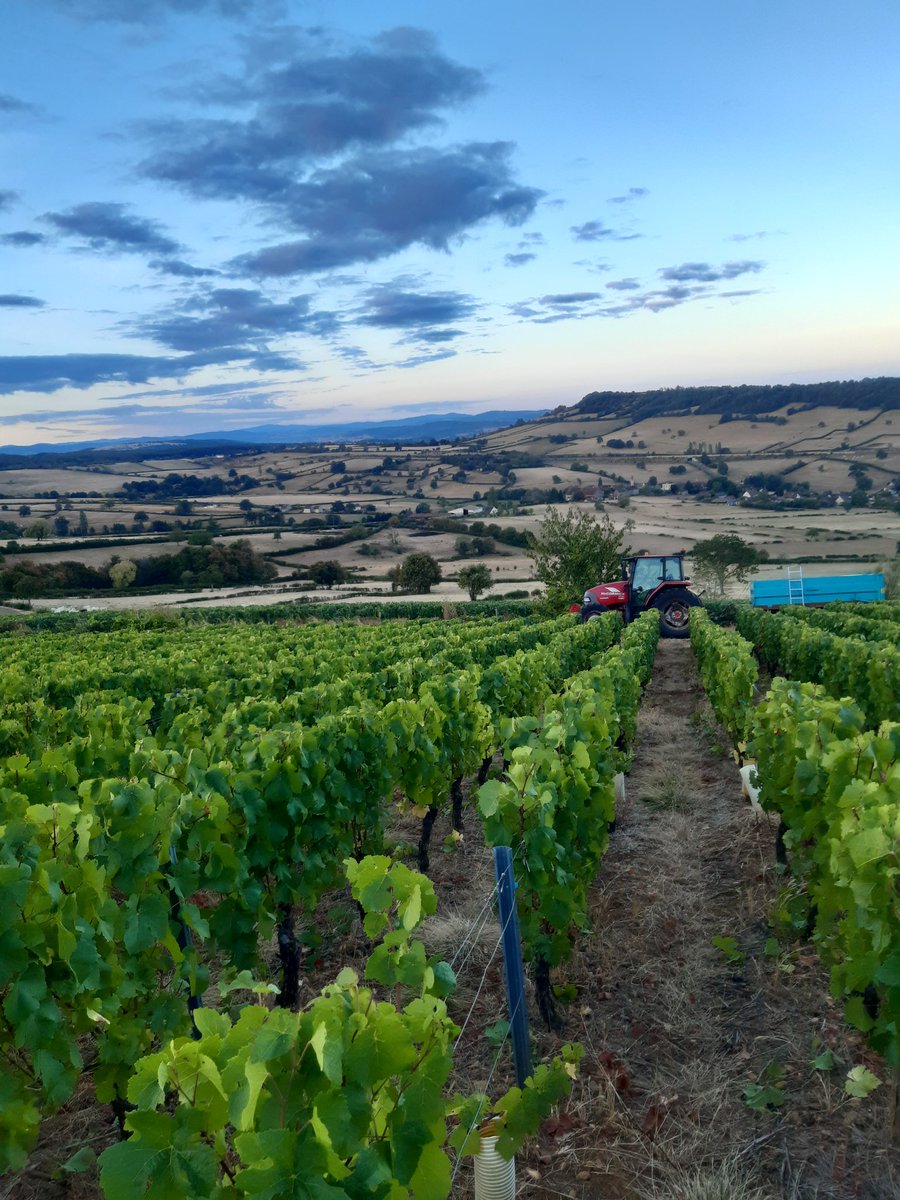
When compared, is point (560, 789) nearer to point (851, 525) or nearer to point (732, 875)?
point (732, 875)

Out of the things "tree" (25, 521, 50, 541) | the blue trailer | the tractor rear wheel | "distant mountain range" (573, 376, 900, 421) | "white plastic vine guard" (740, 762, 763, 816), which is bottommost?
the blue trailer

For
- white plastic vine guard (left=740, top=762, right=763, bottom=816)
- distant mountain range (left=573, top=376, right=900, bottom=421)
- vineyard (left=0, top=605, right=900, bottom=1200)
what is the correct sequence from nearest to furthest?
vineyard (left=0, top=605, right=900, bottom=1200)
white plastic vine guard (left=740, top=762, right=763, bottom=816)
distant mountain range (left=573, top=376, right=900, bottom=421)

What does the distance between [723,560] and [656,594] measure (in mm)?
37723

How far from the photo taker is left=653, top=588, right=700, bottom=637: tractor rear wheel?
23.5 meters

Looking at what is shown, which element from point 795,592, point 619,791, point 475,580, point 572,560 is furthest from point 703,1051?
point 475,580

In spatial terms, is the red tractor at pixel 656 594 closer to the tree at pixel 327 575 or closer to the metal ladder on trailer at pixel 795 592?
the metal ladder on trailer at pixel 795 592

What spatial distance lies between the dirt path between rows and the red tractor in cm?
1626

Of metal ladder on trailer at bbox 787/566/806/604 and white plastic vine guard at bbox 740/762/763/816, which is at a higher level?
white plastic vine guard at bbox 740/762/763/816

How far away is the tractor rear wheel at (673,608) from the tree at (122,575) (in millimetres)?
47896

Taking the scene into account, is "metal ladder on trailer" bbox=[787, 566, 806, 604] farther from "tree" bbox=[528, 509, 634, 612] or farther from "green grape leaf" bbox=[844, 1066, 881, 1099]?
"green grape leaf" bbox=[844, 1066, 881, 1099]

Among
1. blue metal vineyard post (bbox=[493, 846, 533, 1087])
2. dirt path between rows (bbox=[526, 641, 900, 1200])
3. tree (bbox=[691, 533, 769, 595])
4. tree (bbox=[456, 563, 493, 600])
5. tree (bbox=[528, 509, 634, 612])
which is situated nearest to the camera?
dirt path between rows (bbox=[526, 641, 900, 1200])

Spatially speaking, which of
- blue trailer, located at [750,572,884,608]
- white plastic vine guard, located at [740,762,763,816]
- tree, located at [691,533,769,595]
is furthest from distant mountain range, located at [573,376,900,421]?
white plastic vine guard, located at [740,762,763,816]

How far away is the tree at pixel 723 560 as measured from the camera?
58.3m

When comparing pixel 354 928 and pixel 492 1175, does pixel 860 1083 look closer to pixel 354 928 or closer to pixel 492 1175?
pixel 492 1175
